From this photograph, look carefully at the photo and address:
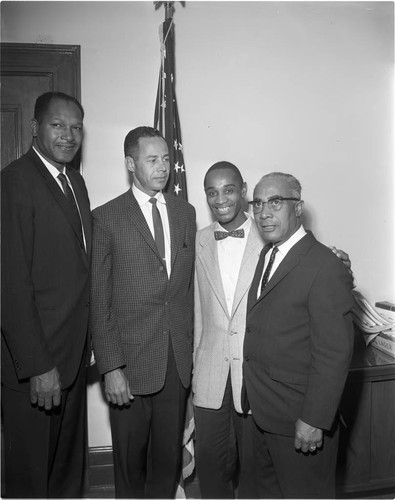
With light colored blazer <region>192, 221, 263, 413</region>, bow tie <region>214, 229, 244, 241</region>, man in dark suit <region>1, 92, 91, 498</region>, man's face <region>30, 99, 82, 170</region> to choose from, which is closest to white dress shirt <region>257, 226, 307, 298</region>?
light colored blazer <region>192, 221, 263, 413</region>

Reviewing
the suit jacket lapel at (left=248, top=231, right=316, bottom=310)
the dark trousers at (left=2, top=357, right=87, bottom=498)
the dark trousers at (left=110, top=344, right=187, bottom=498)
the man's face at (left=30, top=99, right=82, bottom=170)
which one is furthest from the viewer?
the dark trousers at (left=110, top=344, right=187, bottom=498)

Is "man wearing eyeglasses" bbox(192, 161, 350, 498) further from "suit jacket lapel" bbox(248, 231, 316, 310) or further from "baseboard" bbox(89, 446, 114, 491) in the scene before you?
"baseboard" bbox(89, 446, 114, 491)

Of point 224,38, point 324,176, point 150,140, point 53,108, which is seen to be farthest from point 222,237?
point 224,38

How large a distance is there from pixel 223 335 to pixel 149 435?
0.70m

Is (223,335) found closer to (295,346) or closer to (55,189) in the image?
(295,346)

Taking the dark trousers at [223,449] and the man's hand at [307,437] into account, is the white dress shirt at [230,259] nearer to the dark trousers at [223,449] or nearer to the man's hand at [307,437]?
the dark trousers at [223,449]

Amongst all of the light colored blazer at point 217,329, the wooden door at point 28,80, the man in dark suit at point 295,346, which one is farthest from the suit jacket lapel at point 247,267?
the wooden door at point 28,80

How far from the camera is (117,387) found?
231 centimetres

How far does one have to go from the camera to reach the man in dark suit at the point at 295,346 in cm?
184

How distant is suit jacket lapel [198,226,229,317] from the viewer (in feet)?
7.89

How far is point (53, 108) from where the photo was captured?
2.31 metres

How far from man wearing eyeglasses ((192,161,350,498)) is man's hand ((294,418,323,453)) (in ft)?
1.52

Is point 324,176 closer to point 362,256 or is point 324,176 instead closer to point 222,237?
point 362,256

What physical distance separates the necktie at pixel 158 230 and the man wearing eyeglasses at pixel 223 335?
0.22 meters
